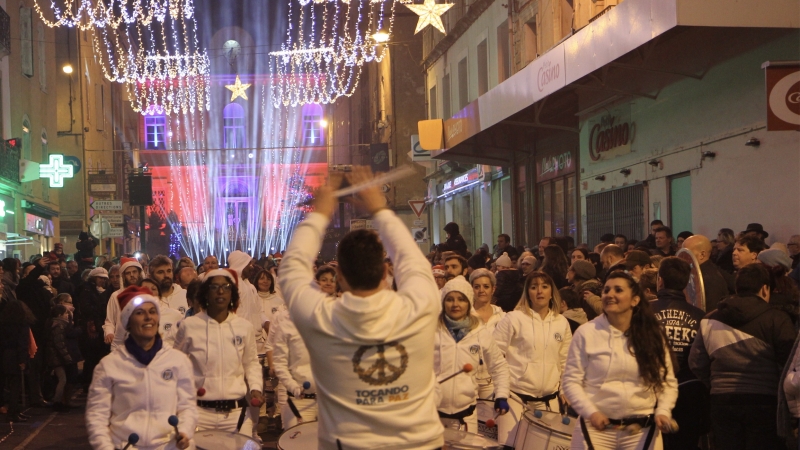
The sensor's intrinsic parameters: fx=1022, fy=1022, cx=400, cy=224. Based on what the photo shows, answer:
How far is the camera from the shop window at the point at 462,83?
34.2 metres

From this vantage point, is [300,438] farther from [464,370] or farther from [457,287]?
[457,287]

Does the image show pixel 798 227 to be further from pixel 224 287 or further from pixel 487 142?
pixel 487 142

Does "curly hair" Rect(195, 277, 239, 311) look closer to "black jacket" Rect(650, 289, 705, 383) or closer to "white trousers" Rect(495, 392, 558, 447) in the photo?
"white trousers" Rect(495, 392, 558, 447)

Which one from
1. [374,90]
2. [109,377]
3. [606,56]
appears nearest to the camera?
[109,377]

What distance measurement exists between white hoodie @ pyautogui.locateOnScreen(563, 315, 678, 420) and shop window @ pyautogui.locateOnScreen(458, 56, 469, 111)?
2781cm

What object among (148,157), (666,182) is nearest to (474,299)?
(666,182)

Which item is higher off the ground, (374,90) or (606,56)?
(374,90)

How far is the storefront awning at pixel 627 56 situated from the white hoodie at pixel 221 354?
23.2 feet

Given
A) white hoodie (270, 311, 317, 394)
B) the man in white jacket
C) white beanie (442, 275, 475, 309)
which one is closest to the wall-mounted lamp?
white beanie (442, 275, 475, 309)

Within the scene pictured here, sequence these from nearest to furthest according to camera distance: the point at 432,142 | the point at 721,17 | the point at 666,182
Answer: the point at 721,17 → the point at 666,182 → the point at 432,142

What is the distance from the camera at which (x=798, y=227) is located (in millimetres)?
12898

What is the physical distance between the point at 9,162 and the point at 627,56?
1832cm

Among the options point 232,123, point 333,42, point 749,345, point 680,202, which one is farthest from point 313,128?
point 749,345

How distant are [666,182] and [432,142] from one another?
9.18 m
